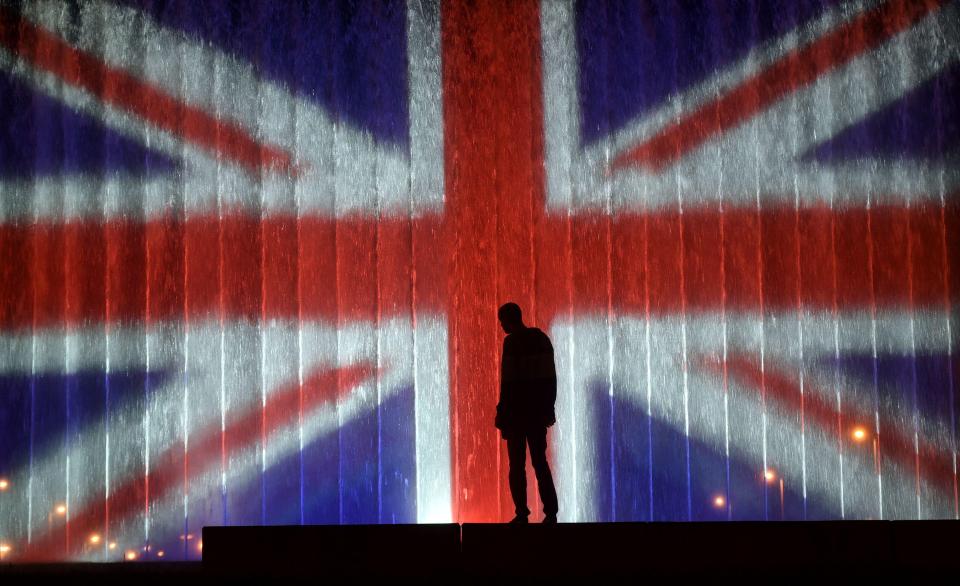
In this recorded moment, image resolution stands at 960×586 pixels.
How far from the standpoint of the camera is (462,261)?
5.81m

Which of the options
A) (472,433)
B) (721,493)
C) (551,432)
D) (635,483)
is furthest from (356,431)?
(721,493)

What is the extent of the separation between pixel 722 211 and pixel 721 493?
1.65m

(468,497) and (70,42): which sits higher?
(70,42)

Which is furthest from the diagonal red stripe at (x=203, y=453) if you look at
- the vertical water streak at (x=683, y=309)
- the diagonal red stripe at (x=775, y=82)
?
the diagonal red stripe at (x=775, y=82)

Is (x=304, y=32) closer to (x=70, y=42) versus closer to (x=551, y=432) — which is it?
(x=70, y=42)

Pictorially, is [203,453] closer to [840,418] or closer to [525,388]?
[525,388]

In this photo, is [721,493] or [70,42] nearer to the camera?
[721,493]

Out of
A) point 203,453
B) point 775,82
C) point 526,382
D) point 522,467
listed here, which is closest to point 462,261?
point 526,382

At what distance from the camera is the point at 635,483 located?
5691 mm

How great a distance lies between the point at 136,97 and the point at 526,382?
10.5 ft

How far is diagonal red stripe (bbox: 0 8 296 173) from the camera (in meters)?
5.89

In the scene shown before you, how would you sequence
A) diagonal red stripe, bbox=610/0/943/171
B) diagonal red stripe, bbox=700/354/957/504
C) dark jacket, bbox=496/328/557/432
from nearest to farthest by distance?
dark jacket, bbox=496/328/557/432
diagonal red stripe, bbox=700/354/957/504
diagonal red stripe, bbox=610/0/943/171

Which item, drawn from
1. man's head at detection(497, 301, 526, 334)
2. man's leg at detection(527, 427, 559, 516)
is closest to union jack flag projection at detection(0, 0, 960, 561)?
man's leg at detection(527, 427, 559, 516)

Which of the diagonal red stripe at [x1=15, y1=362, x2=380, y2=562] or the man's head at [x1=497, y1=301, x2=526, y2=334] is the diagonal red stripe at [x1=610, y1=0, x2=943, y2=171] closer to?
the man's head at [x1=497, y1=301, x2=526, y2=334]
